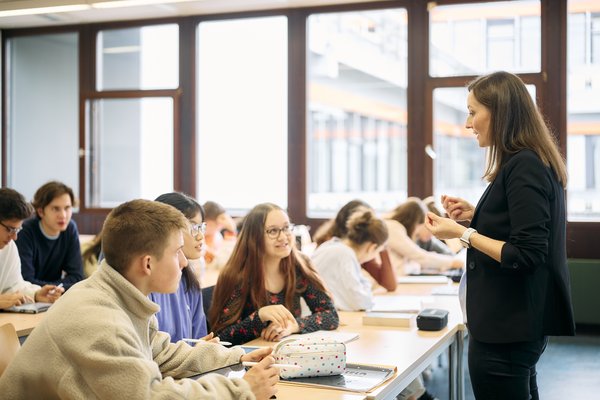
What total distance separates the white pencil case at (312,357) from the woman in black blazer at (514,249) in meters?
0.40

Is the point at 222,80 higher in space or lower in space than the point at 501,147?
higher

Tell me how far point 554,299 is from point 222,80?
6385mm

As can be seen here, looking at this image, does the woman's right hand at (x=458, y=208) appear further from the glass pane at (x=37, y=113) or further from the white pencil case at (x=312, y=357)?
the glass pane at (x=37, y=113)

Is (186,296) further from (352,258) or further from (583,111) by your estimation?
(583,111)

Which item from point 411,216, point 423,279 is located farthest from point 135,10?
point 423,279

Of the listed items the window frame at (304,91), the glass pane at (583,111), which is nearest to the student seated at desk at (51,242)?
the window frame at (304,91)

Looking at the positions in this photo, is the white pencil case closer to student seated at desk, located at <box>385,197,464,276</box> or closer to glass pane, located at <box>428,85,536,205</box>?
student seated at desk, located at <box>385,197,464,276</box>

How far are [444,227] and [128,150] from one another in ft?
22.0

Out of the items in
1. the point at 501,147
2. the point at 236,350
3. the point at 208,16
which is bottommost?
the point at 236,350

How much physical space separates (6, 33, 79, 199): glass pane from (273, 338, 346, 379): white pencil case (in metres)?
7.11

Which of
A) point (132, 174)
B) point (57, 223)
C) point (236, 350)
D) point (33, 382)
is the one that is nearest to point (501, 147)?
point (236, 350)

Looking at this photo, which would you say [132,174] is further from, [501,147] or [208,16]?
[501,147]

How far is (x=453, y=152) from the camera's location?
7.37 m

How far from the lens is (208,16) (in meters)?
7.99
